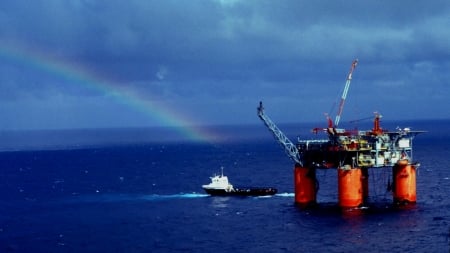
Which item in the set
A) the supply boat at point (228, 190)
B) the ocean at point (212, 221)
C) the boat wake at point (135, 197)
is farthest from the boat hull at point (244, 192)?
the ocean at point (212, 221)

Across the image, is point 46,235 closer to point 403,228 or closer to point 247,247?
point 247,247

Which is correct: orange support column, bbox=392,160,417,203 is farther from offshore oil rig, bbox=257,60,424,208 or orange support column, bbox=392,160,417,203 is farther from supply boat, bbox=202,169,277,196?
supply boat, bbox=202,169,277,196

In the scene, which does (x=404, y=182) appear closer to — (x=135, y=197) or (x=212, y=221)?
(x=212, y=221)

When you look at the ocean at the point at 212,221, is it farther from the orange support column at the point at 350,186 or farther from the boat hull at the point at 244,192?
the orange support column at the point at 350,186

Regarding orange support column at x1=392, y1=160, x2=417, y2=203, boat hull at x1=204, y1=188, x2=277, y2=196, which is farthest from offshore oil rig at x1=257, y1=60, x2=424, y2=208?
boat hull at x1=204, y1=188, x2=277, y2=196

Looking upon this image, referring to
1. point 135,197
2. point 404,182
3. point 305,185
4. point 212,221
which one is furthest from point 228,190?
point 404,182

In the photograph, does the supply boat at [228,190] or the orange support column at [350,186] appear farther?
the supply boat at [228,190]
